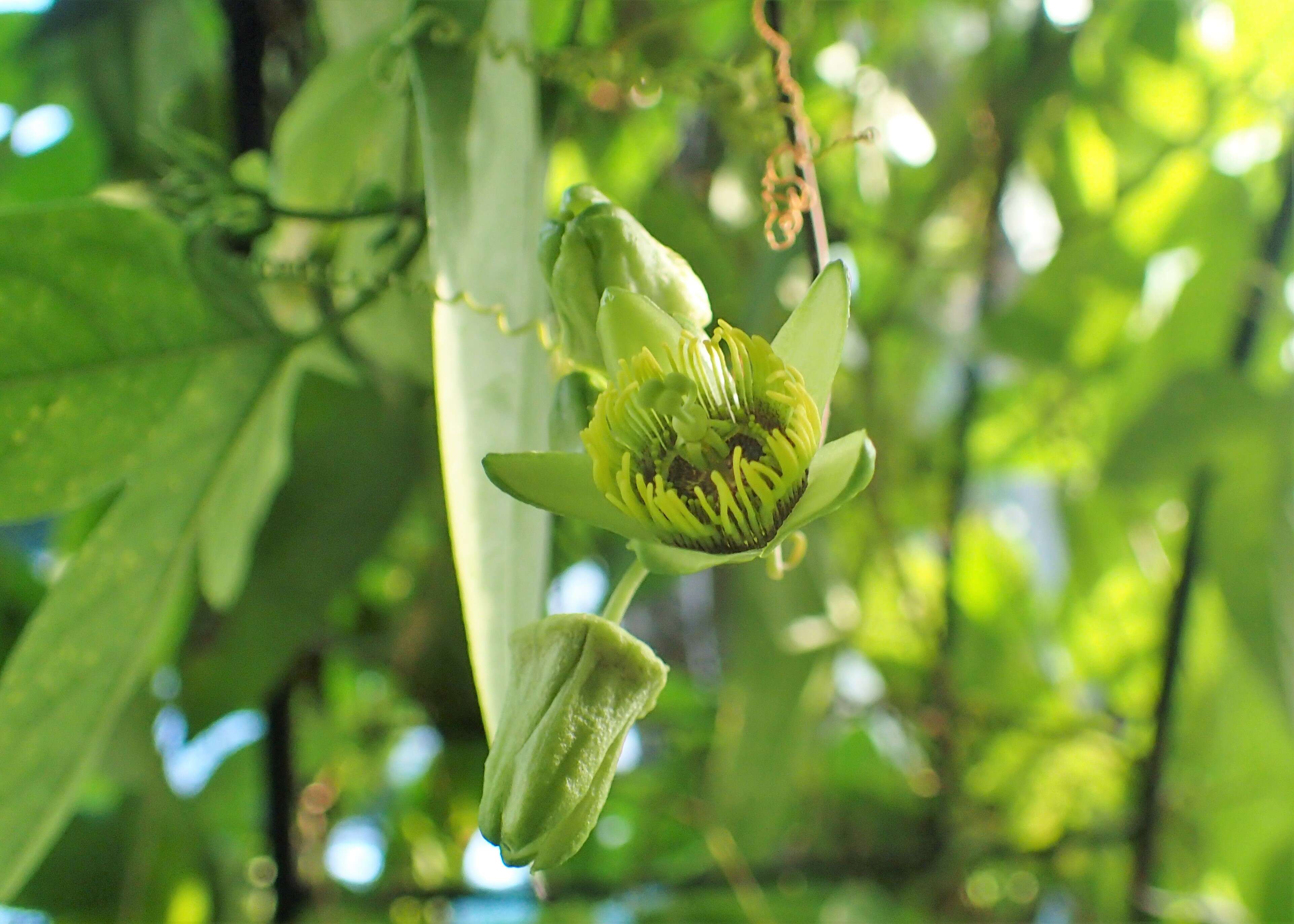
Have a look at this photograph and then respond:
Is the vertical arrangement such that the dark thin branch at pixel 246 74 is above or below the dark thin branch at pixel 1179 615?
above

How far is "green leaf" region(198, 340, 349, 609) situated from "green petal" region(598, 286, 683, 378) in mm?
198

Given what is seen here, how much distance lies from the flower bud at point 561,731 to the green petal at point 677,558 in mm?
26

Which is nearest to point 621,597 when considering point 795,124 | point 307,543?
point 795,124

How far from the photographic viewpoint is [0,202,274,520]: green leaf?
37 centimetres

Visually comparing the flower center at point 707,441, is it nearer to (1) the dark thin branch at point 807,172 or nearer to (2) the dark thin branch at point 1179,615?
(1) the dark thin branch at point 807,172

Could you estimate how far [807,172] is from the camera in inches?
12.2

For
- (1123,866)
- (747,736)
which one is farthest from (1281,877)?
(747,736)

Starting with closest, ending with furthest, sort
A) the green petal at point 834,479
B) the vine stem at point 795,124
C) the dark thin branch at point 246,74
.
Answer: the green petal at point 834,479, the vine stem at point 795,124, the dark thin branch at point 246,74

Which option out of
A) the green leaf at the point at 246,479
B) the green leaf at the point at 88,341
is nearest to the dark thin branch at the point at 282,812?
the green leaf at the point at 246,479

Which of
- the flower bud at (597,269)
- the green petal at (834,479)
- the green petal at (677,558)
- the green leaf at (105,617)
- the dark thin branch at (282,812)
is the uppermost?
the flower bud at (597,269)

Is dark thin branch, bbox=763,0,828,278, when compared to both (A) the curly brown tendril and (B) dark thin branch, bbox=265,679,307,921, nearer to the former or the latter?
(A) the curly brown tendril

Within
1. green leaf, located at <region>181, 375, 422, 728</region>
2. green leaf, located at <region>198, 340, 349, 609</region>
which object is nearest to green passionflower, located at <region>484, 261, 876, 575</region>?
green leaf, located at <region>198, 340, 349, 609</region>

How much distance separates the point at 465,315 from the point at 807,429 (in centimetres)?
10

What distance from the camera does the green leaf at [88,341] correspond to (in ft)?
1.22
